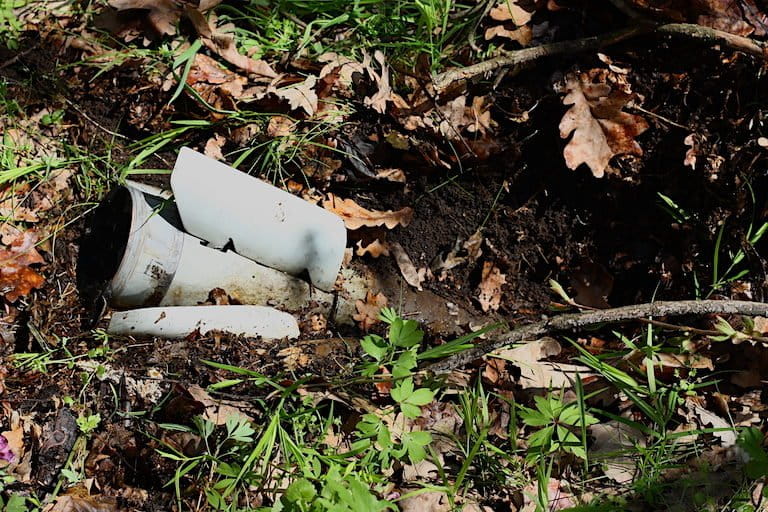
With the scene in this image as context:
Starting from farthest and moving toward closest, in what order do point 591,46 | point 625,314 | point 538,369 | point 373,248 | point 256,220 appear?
1. point 373,248
2. point 591,46
3. point 256,220
4. point 538,369
5. point 625,314

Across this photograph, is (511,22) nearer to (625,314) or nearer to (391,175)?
(391,175)

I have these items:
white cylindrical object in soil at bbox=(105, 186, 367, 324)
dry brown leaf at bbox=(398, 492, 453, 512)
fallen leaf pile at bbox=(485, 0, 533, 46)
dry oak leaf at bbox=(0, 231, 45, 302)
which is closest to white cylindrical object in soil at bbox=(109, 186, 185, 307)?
white cylindrical object in soil at bbox=(105, 186, 367, 324)

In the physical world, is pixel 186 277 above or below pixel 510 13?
below

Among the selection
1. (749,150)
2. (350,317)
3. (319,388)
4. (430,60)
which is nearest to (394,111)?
(430,60)

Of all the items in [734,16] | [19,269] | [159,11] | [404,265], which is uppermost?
[734,16]

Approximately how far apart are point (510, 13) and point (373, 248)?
104 centimetres

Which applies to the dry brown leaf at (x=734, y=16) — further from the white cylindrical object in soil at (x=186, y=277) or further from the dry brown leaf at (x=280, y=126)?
the white cylindrical object in soil at (x=186, y=277)

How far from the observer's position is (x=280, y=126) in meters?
2.70

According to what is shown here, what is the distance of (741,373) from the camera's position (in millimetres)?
2303

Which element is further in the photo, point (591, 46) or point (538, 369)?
point (591, 46)

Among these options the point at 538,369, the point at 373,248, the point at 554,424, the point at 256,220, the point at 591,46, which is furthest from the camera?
the point at 373,248

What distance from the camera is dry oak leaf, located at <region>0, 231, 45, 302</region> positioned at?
2.47 m

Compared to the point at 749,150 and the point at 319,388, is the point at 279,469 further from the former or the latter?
the point at 749,150

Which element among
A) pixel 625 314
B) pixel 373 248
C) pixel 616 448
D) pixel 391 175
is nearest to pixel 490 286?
pixel 373 248
